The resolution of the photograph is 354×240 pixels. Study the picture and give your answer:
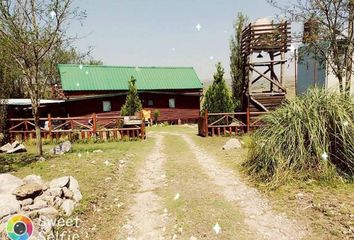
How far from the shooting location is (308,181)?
7.46 metres

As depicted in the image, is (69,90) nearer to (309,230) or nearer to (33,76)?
(33,76)

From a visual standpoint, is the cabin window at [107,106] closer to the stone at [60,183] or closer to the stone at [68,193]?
the stone at [60,183]

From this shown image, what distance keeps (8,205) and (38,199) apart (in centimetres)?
66

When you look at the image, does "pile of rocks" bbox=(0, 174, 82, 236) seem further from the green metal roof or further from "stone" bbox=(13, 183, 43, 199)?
the green metal roof

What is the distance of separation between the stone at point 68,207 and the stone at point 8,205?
846 mm

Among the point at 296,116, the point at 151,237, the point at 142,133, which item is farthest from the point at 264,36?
the point at 151,237

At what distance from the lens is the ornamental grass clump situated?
765 cm

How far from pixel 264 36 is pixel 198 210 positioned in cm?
1594

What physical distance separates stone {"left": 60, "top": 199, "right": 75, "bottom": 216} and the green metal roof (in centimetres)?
2457

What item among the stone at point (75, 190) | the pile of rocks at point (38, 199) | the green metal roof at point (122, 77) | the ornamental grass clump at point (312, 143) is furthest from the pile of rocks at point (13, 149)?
the green metal roof at point (122, 77)

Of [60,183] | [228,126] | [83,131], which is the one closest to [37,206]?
[60,183]

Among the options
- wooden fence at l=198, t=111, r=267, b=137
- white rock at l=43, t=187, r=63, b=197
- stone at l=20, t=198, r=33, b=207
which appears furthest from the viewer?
wooden fence at l=198, t=111, r=267, b=137

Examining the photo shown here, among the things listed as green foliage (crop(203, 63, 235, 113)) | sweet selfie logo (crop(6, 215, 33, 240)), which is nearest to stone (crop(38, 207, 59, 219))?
sweet selfie logo (crop(6, 215, 33, 240))

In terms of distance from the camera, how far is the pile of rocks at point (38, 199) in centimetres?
593
